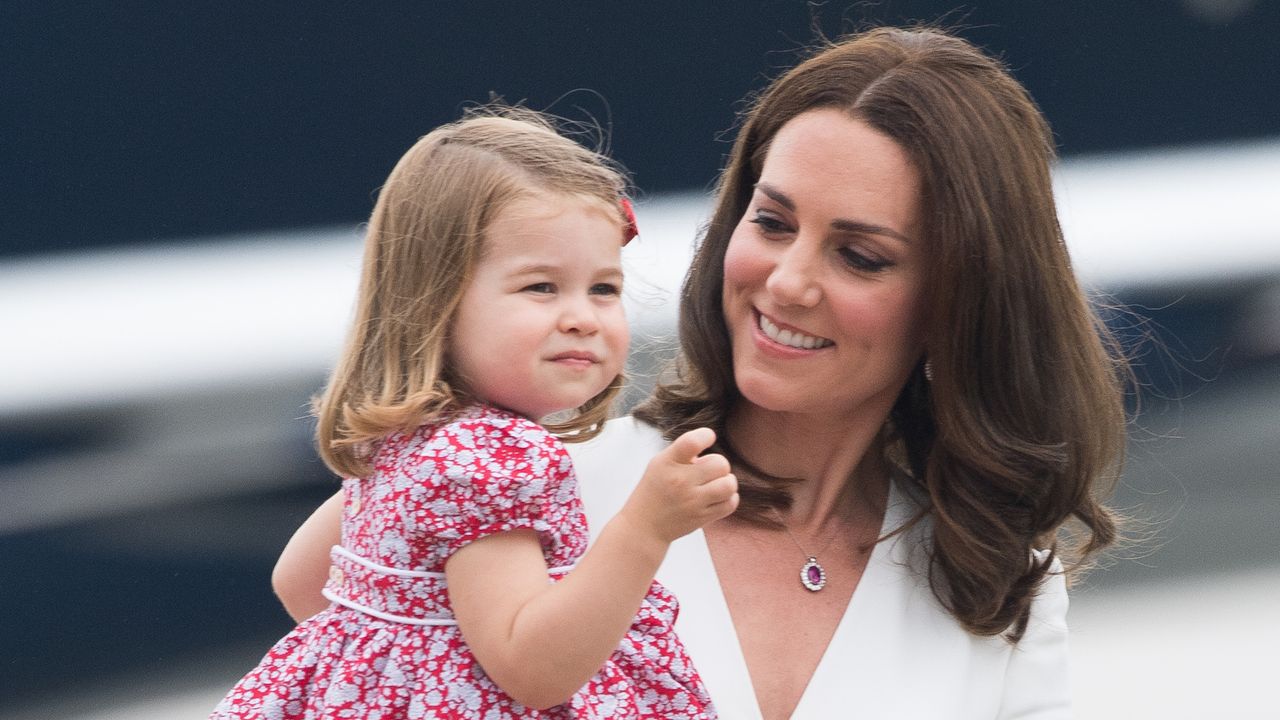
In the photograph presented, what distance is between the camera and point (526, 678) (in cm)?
147

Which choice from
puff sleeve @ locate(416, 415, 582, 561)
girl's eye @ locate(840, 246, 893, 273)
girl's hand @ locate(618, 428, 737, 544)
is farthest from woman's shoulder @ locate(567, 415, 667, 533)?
girl's hand @ locate(618, 428, 737, 544)

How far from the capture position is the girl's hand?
144cm

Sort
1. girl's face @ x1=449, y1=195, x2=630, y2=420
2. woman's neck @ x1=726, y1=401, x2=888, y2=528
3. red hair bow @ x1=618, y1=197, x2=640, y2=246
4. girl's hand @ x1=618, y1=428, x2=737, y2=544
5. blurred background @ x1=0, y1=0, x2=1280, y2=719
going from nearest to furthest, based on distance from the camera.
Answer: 1. girl's hand @ x1=618, y1=428, x2=737, y2=544
2. girl's face @ x1=449, y1=195, x2=630, y2=420
3. red hair bow @ x1=618, y1=197, x2=640, y2=246
4. woman's neck @ x1=726, y1=401, x2=888, y2=528
5. blurred background @ x1=0, y1=0, x2=1280, y2=719

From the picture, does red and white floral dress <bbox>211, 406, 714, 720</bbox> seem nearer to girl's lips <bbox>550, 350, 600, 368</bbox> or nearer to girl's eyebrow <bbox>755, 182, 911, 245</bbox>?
girl's lips <bbox>550, 350, 600, 368</bbox>

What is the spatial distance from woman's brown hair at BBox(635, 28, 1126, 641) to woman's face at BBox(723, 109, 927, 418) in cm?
3

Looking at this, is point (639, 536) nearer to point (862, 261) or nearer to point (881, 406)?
point (862, 261)

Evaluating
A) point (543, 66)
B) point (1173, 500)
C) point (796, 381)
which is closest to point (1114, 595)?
point (1173, 500)

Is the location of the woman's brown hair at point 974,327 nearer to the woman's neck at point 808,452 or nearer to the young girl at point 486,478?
the woman's neck at point 808,452

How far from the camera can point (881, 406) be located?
2166mm

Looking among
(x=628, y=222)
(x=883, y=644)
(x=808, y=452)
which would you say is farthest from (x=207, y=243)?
(x=883, y=644)

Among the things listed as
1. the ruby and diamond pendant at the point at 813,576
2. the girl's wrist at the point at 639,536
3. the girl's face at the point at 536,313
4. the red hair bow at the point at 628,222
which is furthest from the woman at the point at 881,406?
the girl's wrist at the point at 639,536

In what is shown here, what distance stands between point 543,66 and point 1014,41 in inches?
37.5

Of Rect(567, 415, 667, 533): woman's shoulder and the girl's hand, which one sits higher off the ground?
the girl's hand

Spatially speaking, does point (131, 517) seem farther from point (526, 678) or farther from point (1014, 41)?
point (1014, 41)
